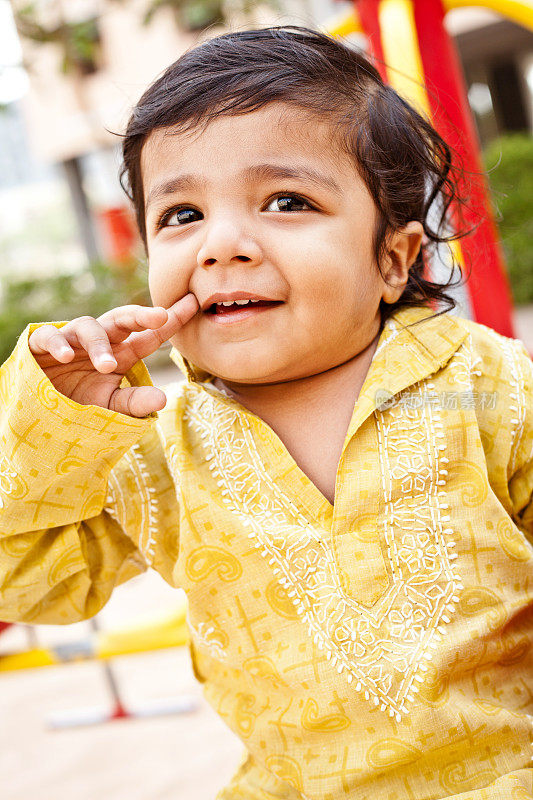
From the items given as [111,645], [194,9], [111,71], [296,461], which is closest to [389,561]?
[296,461]

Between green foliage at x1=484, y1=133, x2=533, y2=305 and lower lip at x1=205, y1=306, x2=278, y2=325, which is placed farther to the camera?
green foliage at x1=484, y1=133, x2=533, y2=305

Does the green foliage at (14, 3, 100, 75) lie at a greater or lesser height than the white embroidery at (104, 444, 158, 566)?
greater

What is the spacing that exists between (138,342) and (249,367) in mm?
127

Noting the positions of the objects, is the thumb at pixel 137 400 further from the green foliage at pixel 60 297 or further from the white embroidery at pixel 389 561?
the green foliage at pixel 60 297

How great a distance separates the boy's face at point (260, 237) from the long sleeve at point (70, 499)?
0.11 m

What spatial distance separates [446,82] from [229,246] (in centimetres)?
97

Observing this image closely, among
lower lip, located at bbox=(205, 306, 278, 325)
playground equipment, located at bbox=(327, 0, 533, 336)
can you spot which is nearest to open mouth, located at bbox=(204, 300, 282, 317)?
lower lip, located at bbox=(205, 306, 278, 325)

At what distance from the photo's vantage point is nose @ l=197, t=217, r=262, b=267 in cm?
90

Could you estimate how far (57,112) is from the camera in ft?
42.8

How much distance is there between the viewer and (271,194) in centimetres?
94

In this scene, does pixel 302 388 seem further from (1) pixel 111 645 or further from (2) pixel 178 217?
(1) pixel 111 645

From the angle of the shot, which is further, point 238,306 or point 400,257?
point 400,257

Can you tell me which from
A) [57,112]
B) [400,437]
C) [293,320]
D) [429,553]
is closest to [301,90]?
[293,320]

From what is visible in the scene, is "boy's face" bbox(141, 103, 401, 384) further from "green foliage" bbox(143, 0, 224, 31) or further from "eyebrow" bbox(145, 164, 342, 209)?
"green foliage" bbox(143, 0, 224, 31)
